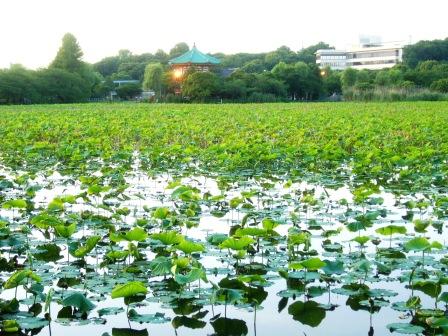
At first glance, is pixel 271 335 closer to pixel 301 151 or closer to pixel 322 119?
pixel 301 151

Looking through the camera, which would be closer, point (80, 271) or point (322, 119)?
point (80, 271)

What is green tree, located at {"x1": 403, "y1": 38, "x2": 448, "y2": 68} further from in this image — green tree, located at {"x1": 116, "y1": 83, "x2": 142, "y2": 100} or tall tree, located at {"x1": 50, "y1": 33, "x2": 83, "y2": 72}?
tall tree, located at {"x1": 50, "y1": 33, "x2": 83, "y2": 72}

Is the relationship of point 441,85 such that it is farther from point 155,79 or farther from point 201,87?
point 155,79

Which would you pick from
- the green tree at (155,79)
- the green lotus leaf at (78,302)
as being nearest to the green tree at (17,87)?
the green tree at (155,79)

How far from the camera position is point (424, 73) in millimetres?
46125

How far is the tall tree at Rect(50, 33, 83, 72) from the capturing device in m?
44.5

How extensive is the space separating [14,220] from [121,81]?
57173 millimetres

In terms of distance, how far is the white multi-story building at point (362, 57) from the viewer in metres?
87.6

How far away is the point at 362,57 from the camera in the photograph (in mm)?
91750

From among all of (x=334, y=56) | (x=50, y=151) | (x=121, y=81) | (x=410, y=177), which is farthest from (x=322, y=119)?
(x=334, y=56)

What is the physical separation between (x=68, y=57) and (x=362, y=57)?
188 ft

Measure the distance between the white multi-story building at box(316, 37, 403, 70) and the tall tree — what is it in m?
50.9

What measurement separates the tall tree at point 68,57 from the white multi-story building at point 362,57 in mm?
50875

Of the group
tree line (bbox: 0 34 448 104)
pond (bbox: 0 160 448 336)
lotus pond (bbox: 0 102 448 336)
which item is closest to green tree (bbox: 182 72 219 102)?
tree line (bbox: 0 34 448 104)
